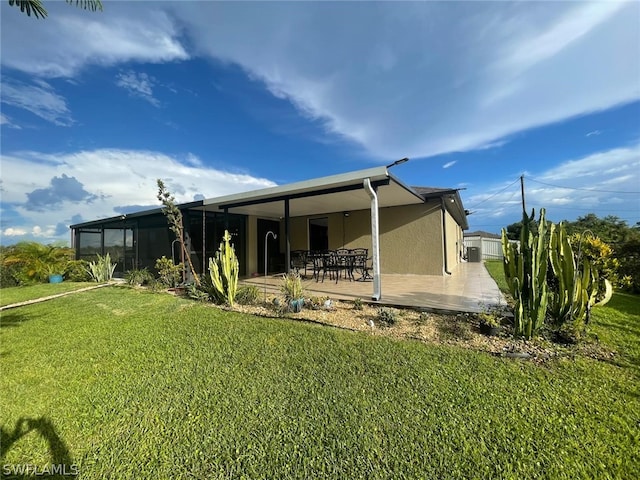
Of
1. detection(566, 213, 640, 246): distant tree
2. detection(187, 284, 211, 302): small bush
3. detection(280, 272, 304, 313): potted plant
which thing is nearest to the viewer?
detection(280, 272, 304, 313): potted plant

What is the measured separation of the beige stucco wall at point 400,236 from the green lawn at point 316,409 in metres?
5.90

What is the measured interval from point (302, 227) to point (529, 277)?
34.7 feet

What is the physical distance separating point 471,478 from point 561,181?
37.8 metres

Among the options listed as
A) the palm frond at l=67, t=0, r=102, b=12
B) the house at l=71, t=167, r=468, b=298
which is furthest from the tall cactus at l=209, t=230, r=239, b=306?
the palm frond at l=67, t=0, r=102, b=12

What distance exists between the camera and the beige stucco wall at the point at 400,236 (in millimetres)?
10016

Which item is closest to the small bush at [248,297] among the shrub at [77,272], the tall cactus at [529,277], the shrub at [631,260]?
the tall cactus at [529,277]

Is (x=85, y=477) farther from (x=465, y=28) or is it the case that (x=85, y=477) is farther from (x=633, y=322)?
(x=465, y=28)

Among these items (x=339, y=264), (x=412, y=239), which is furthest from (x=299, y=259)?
(x=412, y=239)

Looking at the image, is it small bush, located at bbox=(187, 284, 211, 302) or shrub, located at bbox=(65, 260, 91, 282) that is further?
shrub, located at bbox=(65, 260, 91, 282)

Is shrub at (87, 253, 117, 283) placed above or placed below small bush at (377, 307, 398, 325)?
above

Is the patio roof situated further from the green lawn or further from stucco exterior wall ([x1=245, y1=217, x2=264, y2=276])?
the green lawn

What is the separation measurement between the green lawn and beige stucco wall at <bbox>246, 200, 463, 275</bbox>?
590 centimetres

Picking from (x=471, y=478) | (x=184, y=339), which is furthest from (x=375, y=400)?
(x=184, y=339)

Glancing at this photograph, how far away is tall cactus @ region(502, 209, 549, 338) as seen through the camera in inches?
144
